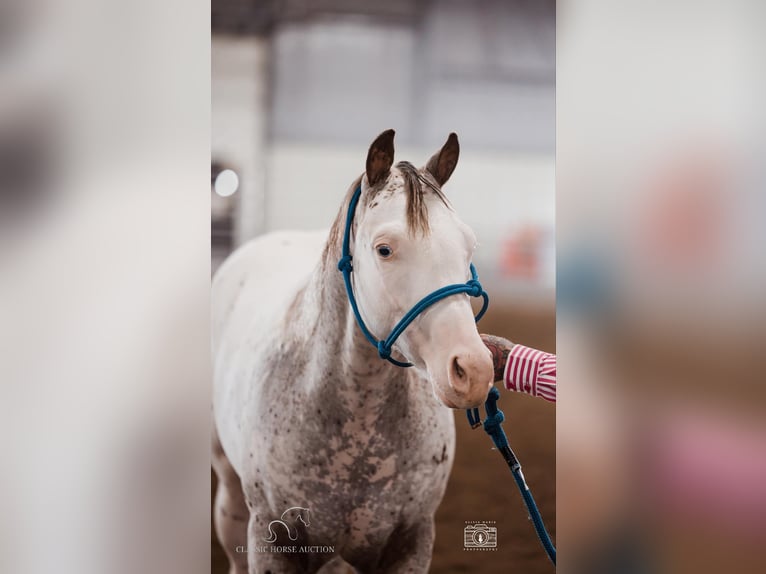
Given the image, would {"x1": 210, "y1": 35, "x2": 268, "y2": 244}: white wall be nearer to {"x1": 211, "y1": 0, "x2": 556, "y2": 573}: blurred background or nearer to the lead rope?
{"x1": 211, "y1": 0, "x2": 556, "y2": 573}: blurred background

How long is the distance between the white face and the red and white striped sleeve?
0.37 metres

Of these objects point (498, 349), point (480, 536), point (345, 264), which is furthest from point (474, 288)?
point (480, 536)

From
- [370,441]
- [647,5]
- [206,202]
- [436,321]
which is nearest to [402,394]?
[370,441]

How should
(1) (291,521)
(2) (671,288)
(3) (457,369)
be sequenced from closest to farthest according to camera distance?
(3) (457,369) → (1) (291,521) → (2) (671,288)

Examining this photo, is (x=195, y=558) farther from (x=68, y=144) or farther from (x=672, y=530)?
(x=672, y=530)

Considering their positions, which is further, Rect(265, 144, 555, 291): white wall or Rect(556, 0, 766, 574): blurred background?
Rect(556, 0, 766, 574): blurred background

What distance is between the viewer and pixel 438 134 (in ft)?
4.42

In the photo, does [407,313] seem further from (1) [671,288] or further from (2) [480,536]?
(1) [671,288]

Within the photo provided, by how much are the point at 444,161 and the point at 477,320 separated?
309 mm

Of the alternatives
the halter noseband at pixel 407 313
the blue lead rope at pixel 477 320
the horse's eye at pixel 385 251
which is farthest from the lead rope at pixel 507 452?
the horse's eye at pixel 385 251

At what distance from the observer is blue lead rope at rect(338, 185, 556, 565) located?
3.26ft

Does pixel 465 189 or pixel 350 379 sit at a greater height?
pixel 465 189

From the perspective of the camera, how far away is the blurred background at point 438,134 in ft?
4.35

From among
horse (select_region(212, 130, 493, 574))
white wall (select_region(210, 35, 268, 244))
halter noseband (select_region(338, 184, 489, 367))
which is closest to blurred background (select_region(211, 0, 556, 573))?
white wall (select_region(210, 35, 268, 244))
